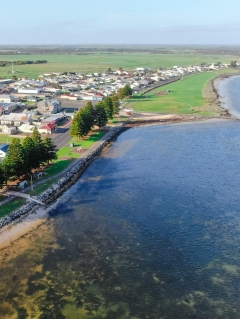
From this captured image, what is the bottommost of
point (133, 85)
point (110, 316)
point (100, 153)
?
point (110, 316)

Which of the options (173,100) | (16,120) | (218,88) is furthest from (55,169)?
(218,88)

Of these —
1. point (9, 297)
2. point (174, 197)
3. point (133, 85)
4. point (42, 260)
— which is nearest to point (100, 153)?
point (174, 197)

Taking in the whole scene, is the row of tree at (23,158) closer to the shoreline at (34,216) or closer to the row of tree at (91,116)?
the shoreline at (34,216)

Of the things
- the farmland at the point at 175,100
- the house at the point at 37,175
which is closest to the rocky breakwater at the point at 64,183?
the house at the point at 37,175

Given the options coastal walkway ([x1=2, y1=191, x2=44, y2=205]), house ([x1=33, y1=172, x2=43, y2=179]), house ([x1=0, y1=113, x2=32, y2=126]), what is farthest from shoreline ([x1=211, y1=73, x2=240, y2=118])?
coastal walkway ([x1=2, y1=191, x2=44, y2=205])

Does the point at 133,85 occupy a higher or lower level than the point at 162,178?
higher

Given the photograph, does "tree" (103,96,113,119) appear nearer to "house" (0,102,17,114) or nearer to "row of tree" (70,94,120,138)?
"row of tree" (70,94,120,138)

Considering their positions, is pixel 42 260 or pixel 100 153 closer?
pixel 42 260

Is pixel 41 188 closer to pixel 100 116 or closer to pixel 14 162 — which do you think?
pixel 14 162

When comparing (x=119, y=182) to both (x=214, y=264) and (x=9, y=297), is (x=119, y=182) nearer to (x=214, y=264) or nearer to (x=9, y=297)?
(x=214, y=264)
